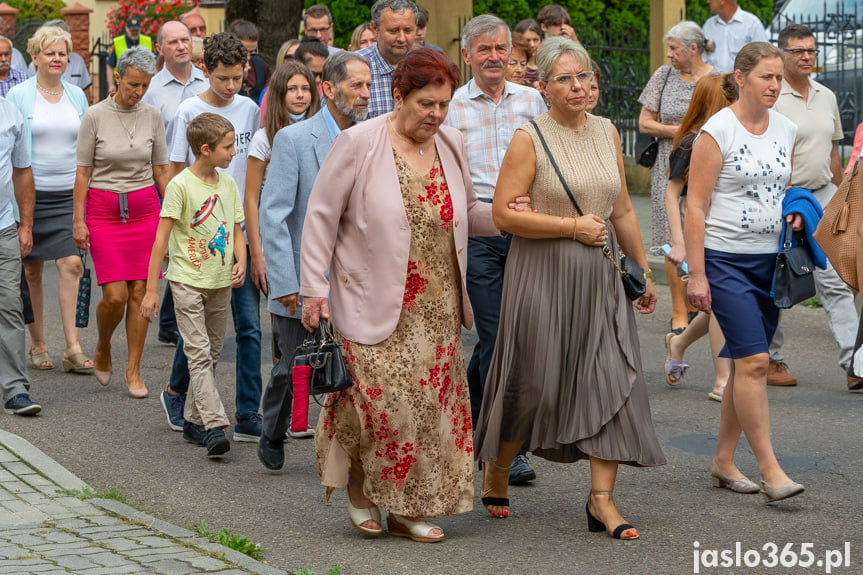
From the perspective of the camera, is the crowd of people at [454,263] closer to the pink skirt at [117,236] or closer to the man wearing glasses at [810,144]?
the pink skirt at [117,236]

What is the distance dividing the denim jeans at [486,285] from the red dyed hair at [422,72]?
52.2 inches

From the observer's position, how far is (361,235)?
5.41m

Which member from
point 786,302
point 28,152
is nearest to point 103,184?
point 28,152

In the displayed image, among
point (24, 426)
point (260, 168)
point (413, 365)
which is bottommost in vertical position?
point (24, 426)

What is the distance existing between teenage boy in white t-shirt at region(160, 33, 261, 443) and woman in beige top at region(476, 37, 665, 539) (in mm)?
1946

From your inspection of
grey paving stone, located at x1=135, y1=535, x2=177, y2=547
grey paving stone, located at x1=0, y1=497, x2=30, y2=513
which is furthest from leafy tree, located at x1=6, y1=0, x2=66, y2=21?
grey paving stone, located at x1=135, y1=535, x2=177, y2=547

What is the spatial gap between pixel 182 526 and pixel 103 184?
11.0 ft

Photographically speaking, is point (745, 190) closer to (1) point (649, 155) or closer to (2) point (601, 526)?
(2) point (601, 526)

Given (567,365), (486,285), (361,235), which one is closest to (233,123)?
(486,285)

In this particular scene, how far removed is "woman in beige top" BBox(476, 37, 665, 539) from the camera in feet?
18.2

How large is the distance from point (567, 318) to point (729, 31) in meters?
7.84

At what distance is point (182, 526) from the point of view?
581 cm

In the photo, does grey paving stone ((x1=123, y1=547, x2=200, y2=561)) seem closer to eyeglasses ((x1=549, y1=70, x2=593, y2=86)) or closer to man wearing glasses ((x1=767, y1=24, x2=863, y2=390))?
eyeglasses ((x1=549, y1=70, x2=593, y2=86))

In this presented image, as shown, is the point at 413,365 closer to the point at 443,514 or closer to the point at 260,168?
the point at 443,514
